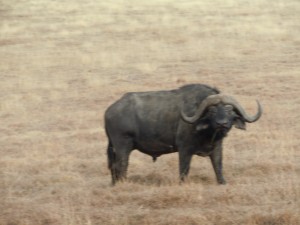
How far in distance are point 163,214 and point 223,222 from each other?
2.42 ft

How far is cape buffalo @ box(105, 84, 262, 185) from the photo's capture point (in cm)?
962

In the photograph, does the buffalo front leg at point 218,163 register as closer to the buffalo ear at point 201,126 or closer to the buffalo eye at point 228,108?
the buffalo ear at point 201,126

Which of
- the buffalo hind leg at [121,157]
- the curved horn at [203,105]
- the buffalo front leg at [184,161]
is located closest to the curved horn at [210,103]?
the curved horn at [203,105]

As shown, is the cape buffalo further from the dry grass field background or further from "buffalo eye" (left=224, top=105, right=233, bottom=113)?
the dry grass field background

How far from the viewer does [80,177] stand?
1027cm

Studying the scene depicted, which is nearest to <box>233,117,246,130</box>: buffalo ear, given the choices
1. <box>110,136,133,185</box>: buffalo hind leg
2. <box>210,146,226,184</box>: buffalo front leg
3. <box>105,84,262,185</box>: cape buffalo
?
<box>105,84,262,185</box>: cape buffalo

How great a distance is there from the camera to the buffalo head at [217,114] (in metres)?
9.16

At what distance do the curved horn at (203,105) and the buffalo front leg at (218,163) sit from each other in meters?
0.71

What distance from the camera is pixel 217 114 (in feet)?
30.1

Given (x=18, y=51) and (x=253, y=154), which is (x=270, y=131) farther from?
(x=18, y=51)

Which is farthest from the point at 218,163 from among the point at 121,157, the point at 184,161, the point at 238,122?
the point at 121,157

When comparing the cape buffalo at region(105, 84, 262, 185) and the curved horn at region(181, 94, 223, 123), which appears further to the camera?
the cape buffalo at region(105, 84, 262, 185)

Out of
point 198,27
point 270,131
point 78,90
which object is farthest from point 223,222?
point 198,27

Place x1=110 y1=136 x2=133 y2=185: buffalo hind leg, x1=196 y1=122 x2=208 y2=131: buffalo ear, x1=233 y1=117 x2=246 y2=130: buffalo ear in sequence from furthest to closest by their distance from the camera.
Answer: x1=110 y1=136 x2=133 y2=185: buffalo hind leg, x1=233 y1=117 x2=246 y2=130: buffalo ear, x1=196 y1=122 x2=208 y2=131: buffalo ear
